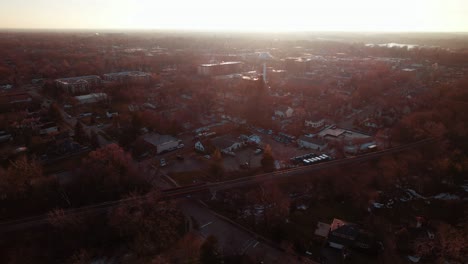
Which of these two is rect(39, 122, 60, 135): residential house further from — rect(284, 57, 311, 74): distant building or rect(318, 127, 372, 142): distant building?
rect(284, 57, 311, 74): distant building

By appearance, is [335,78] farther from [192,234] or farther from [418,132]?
[192,234]

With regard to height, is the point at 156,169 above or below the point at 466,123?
below

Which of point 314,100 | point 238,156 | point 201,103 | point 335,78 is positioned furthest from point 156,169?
point 335,78

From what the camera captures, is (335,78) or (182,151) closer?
(182,151)

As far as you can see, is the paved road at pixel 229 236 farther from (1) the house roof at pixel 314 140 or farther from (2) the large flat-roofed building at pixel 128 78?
(2) the large flat-roofed building at pixel 128 78

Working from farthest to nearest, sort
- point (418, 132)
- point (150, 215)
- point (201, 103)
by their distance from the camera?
1. point (201, 103)
2. point (418, 132)
3. point (150, 215)

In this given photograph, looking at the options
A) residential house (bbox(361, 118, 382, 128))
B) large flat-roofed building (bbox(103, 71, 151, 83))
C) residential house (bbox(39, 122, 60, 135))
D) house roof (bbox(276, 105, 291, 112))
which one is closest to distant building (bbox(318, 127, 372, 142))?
residential house (bbox(361, 118, 382, 128))

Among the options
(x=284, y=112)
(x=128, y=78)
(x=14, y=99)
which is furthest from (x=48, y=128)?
(x=284, y=112)

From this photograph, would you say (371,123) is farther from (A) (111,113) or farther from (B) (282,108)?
(A) (111,113)
